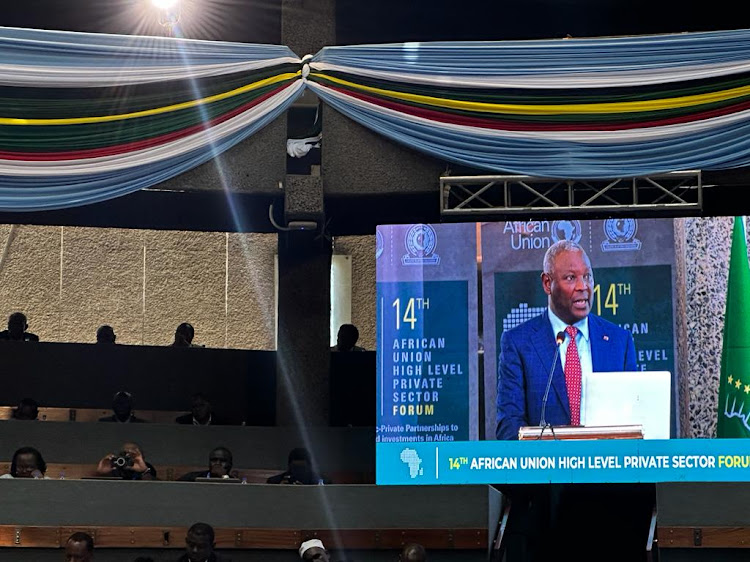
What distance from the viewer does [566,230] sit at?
1106cm

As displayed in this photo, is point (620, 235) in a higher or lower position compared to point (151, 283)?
lower

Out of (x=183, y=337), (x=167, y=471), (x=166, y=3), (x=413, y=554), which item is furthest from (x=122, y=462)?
(x=166, y=3)

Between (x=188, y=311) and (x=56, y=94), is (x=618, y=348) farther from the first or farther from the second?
(x=188, y=311)

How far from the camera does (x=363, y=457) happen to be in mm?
12398

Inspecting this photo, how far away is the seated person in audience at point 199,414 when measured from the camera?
12.6 meters

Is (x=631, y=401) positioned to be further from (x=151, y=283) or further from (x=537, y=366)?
(x=151, y=283)

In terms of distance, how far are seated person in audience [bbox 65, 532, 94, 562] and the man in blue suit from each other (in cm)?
325

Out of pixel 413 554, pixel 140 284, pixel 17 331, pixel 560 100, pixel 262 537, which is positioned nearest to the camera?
pixel 413 554

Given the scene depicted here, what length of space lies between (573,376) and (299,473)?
222 centimetres

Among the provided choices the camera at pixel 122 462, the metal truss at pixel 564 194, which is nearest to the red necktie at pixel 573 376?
the metal truss at pixel 564 194

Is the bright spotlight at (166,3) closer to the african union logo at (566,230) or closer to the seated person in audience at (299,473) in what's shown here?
the african union logo at (566,230)

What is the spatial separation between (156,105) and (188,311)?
649 cm

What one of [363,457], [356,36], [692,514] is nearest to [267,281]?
[356,36]

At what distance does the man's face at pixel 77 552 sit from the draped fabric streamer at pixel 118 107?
2923 millimetres
